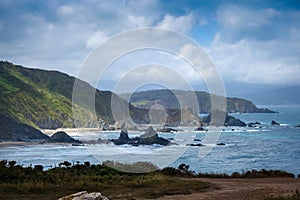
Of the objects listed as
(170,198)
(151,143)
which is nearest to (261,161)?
(151,143)

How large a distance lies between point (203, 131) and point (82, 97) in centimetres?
2790

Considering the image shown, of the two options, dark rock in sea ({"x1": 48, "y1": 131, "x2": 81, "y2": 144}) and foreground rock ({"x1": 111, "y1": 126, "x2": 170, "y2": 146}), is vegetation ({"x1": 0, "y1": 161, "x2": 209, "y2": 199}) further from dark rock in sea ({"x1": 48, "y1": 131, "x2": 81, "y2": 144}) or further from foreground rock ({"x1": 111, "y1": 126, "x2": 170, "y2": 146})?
dark rock in sea ({"x1": 48, "y1": 131, "x2": 81, "y2": 144})

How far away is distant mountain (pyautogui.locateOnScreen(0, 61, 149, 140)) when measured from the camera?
251 ft

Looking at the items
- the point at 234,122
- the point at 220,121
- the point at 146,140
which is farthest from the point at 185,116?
the point at 234,122

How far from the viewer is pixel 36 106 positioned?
309 feet

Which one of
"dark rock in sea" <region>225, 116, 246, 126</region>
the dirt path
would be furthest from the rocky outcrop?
"dark rock in sea" <region>225, 116, 246, 126</region>

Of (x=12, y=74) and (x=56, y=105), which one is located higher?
(x=12, y=74)

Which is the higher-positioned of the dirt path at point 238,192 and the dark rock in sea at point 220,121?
the dark rock in sea at point 220,121

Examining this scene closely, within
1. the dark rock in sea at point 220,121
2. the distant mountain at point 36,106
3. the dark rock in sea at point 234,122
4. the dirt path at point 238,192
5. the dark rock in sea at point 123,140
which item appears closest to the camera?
the dirt path at point 238,192

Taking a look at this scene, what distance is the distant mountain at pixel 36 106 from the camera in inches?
3009

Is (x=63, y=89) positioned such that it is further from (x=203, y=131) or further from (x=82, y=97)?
(x=203, y=131)

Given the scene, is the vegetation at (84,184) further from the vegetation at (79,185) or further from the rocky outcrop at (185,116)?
the rocky outcrop at (185,116)

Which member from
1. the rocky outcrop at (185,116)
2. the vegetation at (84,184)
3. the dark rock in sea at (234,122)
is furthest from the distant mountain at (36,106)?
the vegetation at (84,184)

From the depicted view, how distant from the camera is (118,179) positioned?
15.5 metres
